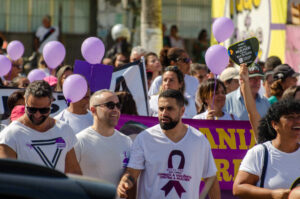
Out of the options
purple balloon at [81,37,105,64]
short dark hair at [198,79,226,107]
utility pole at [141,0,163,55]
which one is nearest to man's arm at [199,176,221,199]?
short dark hair at [198,79,226,107]

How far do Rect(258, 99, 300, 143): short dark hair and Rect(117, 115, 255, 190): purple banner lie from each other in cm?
207

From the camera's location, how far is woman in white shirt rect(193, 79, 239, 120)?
330 inches

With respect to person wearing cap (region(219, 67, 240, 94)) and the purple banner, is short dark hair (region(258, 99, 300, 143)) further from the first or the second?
person wearing cap (region(219, 67, 240, 94))

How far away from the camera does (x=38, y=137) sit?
6.06 metres

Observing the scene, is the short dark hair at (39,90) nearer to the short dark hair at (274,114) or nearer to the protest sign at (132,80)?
the short dark hair at (274,114)

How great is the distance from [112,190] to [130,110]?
15.3ft

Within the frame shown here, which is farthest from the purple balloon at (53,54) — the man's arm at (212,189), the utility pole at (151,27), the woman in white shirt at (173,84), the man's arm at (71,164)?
the utility pole at (151,27)

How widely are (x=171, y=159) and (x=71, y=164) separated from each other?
86 cm

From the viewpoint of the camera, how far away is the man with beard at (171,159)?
6.25 metres

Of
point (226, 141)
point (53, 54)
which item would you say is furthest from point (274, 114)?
point (53, 54)

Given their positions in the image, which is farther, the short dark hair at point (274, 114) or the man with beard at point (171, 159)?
the man with beard at point (171, 159)

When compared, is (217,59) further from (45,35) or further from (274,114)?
(45,35)

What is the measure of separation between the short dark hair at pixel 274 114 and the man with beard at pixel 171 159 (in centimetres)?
65

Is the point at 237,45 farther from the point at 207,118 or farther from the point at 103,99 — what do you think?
the point at 103,99
